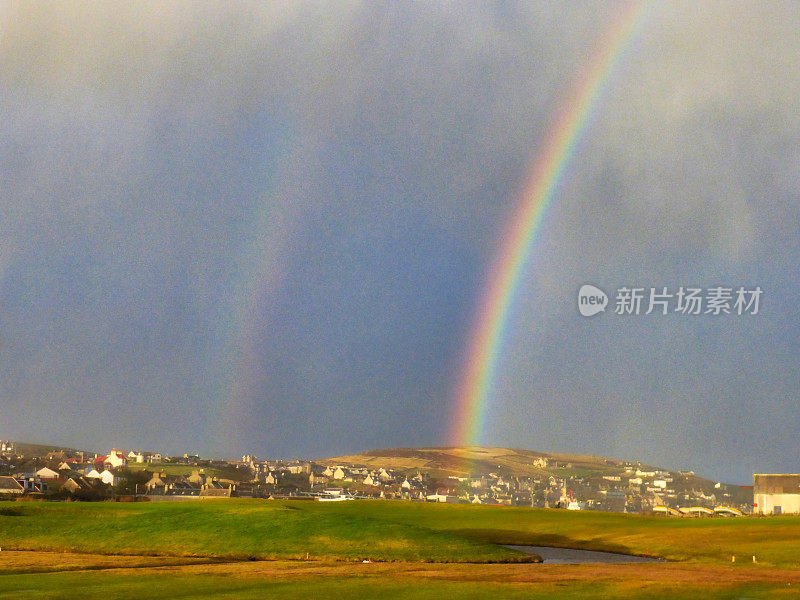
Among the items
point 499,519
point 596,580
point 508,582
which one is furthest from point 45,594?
point 499,519

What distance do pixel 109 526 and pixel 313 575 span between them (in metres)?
36.0

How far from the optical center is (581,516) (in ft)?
384

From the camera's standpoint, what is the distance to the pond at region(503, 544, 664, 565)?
74250 mm

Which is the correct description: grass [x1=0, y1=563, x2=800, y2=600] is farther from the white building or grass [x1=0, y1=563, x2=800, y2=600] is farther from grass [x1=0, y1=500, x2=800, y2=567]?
the white building

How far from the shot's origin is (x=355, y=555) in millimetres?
72500

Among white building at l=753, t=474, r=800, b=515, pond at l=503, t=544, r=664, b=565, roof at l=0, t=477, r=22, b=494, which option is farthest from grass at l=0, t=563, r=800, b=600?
roof at l=0, t=477, r=22, b=494

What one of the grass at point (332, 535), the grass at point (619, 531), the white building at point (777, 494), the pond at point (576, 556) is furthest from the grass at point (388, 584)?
the white building at point (777, 494)

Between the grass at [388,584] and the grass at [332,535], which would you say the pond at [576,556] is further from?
the grass at [388,584]

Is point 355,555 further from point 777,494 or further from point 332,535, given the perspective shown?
point 777,494

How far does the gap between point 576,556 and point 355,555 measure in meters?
20.7

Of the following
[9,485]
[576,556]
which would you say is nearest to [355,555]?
[576,556]

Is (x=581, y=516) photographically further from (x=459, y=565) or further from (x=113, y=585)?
(x=113, y=585)

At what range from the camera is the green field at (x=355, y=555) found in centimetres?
4859

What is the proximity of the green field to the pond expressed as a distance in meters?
2.52
